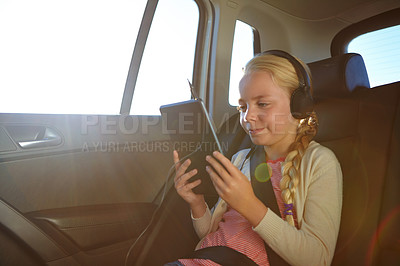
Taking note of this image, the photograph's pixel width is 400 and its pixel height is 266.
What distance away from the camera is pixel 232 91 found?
2.11 meters

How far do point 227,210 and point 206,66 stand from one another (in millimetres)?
1184

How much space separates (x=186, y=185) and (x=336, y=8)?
1742mm

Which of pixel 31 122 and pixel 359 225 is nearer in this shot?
pixel 359 225

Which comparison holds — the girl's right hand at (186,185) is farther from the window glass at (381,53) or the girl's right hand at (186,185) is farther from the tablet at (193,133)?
the window glass at (381,53)

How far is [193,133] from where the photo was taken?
166 centimetres

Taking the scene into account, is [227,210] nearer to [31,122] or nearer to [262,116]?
[262,116]

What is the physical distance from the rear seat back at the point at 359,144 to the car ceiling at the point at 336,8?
0.99m

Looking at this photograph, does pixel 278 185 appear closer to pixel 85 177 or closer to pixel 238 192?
pixel 238 192

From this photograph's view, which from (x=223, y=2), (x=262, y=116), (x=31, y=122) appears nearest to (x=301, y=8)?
(x=223, y=2)

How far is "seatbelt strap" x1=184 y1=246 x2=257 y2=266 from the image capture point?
0.88 m

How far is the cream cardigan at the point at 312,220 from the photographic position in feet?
2.72

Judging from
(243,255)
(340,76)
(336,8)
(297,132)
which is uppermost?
(336,8)

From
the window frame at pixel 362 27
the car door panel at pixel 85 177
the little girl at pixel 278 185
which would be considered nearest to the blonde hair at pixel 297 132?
the little girl at pixel 278 185

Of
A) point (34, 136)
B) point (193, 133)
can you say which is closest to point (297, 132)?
point (193, 133)
